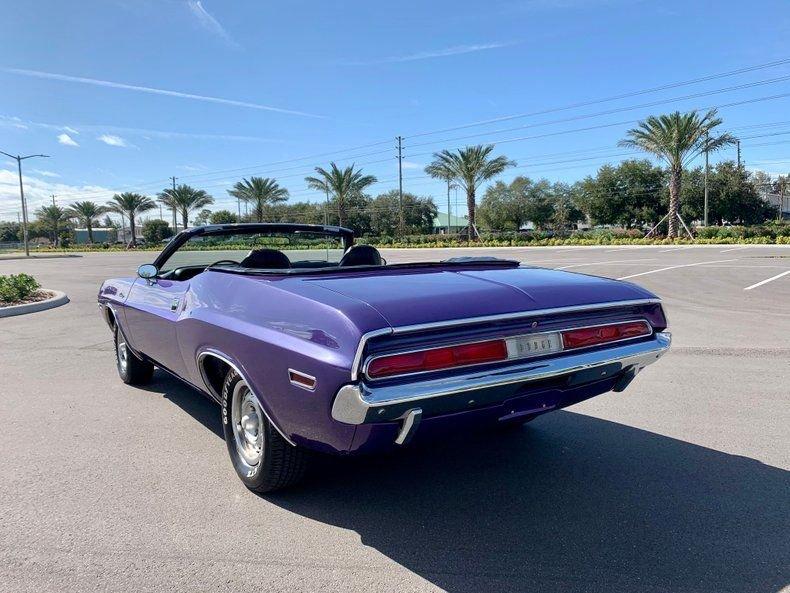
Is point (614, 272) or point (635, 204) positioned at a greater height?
point (635, 204)

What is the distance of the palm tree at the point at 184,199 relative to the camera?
2303 inches

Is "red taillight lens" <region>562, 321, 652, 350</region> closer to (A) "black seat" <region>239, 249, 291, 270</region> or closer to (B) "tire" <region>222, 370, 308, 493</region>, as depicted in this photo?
(B) "tire" <region>222, 370, 308, 493</region>

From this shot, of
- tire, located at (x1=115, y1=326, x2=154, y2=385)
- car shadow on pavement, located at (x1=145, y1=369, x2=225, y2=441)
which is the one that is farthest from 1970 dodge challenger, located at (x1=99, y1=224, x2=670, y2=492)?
tire, located at (x1=115, y1=326, x2=154, y2=385)

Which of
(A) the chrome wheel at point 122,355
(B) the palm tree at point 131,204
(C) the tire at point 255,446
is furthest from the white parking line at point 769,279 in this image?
(B) the palm tree at point 131,204

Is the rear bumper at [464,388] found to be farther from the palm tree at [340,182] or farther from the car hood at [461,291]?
the palm tree at [340,182]

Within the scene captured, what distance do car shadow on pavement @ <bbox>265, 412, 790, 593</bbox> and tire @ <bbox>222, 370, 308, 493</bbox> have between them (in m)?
0.17

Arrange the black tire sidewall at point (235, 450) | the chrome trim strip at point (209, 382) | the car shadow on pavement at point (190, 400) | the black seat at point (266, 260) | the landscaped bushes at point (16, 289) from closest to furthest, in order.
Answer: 1. the chrome trim strip at point (209, 382)
2. the black tire sidewall at point (235, 450)
3. the black seat at point (266, 260)
4. the car shadow on pavement at point (190, 400)
5. the landscaped bushes at point (16, 289)

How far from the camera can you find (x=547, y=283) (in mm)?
3141

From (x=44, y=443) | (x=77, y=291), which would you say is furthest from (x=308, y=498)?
(x=77, y=291)

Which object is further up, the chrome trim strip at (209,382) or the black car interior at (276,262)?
the black car interior at (276,262)

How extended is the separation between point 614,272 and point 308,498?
608 inches

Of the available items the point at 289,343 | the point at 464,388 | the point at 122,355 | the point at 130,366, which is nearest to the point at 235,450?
the point at 289,343

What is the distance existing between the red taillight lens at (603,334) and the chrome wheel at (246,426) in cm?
169

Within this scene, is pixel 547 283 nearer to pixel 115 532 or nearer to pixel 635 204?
pixel 115 532
